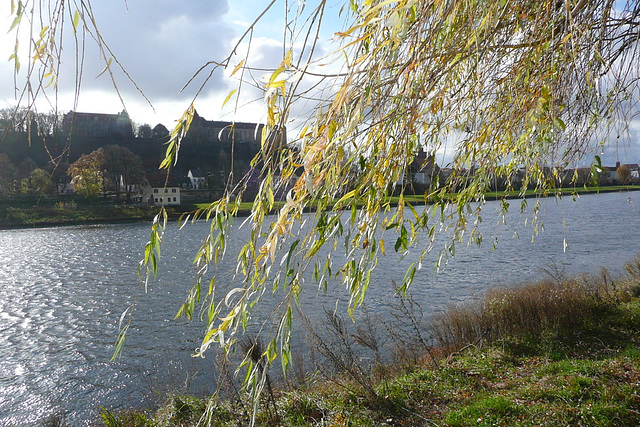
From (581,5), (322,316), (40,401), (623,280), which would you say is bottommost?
(40,401)

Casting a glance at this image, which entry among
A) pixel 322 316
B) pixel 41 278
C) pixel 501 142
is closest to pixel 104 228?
pixel 41 278

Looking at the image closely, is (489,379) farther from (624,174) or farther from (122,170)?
(122,170)

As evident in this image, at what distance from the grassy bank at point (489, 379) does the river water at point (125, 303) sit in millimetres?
1437

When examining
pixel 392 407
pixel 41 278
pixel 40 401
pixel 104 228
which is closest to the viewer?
pixel 392 407

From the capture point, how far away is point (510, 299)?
27.0 ft

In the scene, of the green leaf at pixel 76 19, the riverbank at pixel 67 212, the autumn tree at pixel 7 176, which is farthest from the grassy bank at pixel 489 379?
the autumn tree at pixel 7 176

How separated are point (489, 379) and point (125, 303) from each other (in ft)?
34.9

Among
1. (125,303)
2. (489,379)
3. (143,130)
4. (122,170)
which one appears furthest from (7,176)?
(489,379)

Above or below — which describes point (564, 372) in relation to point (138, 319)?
above

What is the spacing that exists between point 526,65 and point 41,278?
1831cm

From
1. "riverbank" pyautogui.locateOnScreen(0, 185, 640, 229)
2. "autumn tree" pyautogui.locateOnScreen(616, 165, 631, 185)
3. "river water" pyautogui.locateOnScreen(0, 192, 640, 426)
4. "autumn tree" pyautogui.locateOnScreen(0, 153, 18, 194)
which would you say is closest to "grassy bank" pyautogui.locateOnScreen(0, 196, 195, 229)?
"riverbank" pyautogui.locateOnScreen(0, 185, 640, 229)

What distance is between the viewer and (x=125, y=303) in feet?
43.9

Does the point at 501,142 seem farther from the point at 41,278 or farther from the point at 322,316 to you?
the point at 41,278

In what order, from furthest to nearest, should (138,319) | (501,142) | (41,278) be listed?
(41,278) < (138,319) < (501,142)
